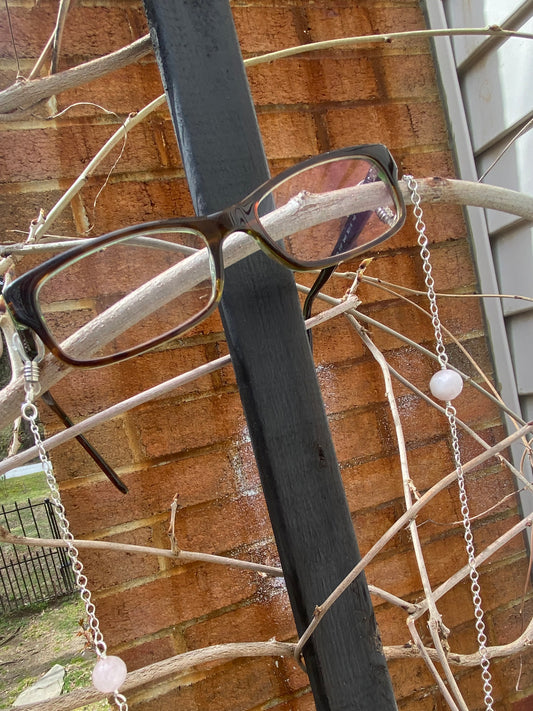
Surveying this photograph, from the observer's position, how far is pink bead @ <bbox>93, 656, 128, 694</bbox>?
314 mm

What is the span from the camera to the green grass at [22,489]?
0.94 metres

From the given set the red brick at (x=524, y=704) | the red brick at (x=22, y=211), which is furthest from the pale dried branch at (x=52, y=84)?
the red brick at (x=524, y=704)

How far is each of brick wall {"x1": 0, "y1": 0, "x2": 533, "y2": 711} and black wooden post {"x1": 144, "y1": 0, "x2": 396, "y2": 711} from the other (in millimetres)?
417

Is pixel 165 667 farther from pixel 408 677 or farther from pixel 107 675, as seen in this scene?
pixel 408 677

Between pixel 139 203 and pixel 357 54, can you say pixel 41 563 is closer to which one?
pixel 139 203

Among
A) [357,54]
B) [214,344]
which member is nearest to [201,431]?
[214,344]

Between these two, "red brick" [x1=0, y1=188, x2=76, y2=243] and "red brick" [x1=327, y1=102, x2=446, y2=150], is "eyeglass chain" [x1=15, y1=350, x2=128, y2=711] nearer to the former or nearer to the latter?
"red brick" [x1=0, y1=188, x2=76, y2=243]

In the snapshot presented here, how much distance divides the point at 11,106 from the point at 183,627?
2.10ft

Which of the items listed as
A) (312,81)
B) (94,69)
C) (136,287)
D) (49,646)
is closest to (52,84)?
(94,69)

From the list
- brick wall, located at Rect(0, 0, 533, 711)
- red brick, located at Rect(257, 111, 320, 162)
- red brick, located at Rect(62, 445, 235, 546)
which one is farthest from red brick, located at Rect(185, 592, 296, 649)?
red brick, located at Rect(257, 111, 320, 162)

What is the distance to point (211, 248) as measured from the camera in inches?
11.6

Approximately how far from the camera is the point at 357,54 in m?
0.81

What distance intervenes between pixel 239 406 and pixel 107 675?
45 centimetres

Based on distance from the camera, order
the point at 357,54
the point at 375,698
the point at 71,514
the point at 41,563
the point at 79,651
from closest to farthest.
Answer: the point at 375,698 < the point at 71,514 < the point at 357,54 < the point at 79,651 < the point at 41,563
